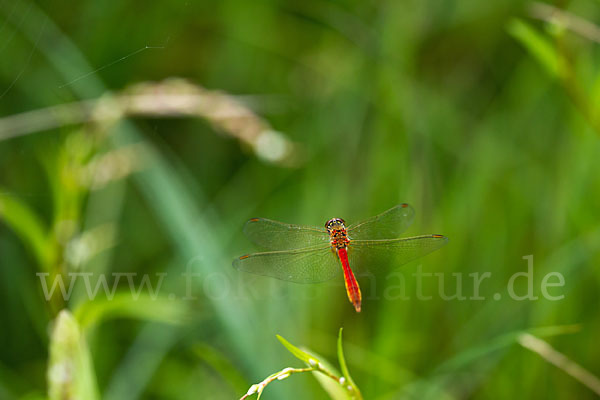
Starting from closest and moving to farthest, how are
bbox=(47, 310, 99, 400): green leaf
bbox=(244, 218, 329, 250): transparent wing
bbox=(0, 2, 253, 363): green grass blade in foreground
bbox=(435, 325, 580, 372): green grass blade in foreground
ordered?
bbox=(47, 310, 99, 400): green leaf, bbox=(435, 325, 580, 372): green grass blade in foreground, bbox=(244, 218, 329, 250): transparent wing, bbox=(0, 2, 253, 363): green grass blade in foreground

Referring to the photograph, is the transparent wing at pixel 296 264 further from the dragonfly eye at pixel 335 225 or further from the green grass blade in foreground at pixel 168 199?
the green grass blade in foreground at pixel 168 199

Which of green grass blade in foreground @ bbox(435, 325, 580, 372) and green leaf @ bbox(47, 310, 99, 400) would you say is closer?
green leaf @ bbox(47, 310, 99, 400)

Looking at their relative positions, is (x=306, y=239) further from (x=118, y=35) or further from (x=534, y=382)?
(x=118, y=35)

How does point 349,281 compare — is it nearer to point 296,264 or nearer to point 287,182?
point 296,264

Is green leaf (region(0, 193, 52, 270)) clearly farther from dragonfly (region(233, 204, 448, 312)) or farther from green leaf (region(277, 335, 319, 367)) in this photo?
green leaf (region(277, 335, 319, 367))

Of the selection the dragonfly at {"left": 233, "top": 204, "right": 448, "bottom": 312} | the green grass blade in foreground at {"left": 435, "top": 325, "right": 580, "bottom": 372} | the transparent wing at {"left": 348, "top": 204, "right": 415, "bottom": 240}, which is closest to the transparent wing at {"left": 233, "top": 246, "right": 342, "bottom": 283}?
the dragonfly at {"left": 233, "top": 204, "right": 448, "bottom": 312}

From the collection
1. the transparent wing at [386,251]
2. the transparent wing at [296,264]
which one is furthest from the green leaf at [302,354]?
the transparent wing at [386,251]

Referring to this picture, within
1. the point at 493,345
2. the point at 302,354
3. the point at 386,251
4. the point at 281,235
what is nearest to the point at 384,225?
the point at 386,251

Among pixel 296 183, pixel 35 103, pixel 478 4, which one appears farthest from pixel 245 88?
pixel 478 4
